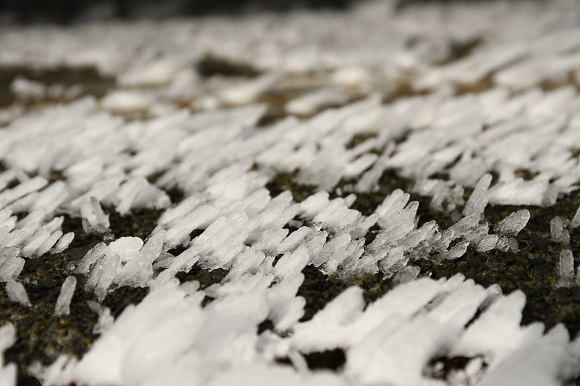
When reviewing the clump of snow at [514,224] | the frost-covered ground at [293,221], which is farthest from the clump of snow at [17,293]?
the clump of snow at [514,224]

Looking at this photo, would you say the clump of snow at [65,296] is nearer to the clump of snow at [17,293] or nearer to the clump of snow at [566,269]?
the clump of snow at [17,293]

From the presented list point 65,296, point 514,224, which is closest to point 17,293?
point 65,296

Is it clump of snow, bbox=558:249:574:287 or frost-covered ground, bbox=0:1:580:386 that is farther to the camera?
clump of snow, bbox=558:249:574:287

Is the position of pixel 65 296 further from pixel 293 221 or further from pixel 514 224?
pixel 514 224

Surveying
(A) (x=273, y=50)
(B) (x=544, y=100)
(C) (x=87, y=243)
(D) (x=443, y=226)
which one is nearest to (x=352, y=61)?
(A) (x=273, y=50)

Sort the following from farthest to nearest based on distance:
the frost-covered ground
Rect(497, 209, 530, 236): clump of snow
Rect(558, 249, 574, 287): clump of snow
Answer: Rect(497, 209, 530, 236): clump of snow, Rect(558, 249, 574, 287): clump of snow, the frost-covered ground

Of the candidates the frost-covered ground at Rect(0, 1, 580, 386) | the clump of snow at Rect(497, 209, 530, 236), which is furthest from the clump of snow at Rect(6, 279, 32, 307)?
the clump of snow at Rect(497, 209, 530, 236)

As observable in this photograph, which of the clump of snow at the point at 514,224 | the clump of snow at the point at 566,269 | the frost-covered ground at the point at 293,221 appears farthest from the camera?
the clump of snow at the point at 514,224

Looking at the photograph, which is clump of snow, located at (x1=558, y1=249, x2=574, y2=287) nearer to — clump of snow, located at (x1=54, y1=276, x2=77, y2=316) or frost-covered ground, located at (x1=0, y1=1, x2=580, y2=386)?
frost-covered ground, located at (x1=0, y1=1, x2=580, y2=386)
